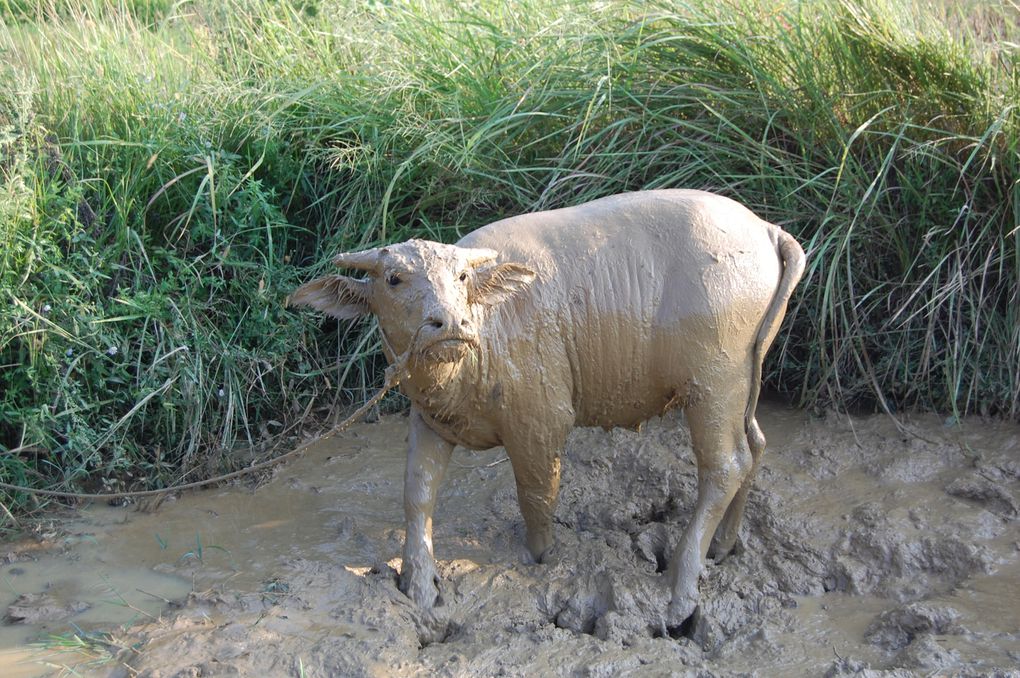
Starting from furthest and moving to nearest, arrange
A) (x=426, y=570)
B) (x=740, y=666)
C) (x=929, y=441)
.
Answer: (x=929, y=441) < (x=426, y=570) < (x=740, y=666)

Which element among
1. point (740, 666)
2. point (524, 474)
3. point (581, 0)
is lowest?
point (740, 666)

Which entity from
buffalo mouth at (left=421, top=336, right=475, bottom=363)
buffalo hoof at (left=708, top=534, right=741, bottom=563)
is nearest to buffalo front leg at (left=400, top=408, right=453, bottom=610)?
buffalo mouth at (left=421, top=336, right=475, bottom=363)

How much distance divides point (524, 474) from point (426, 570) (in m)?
0.49

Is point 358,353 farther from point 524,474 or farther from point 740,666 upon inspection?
point 740,666

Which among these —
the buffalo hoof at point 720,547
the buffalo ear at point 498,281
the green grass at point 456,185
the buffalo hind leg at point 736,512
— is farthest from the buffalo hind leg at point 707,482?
the green grass at point 456,185

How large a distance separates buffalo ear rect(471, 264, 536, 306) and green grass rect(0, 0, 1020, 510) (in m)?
1.46

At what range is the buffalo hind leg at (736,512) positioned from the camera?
153 inches

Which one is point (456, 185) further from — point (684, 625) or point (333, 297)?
point (684, 625)

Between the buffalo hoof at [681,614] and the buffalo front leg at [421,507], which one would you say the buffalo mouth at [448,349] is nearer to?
the buffalo front leg at [421,507]

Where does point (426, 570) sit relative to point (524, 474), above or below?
below

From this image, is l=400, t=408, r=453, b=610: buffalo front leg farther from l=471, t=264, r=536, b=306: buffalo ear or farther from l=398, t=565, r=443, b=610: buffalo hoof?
l=471, t=264, r=536, b=306: buffalo ear

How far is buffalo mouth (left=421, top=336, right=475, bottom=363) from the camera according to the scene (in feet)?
9.99

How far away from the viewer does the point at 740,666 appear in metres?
3.36

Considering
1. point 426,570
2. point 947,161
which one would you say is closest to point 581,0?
point 947,161
